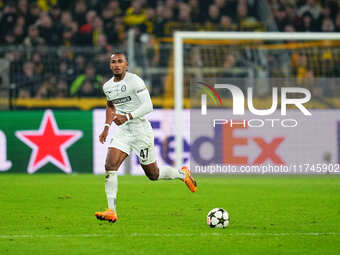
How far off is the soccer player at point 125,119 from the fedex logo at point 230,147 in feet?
16.1

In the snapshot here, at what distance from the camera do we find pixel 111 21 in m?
19.4

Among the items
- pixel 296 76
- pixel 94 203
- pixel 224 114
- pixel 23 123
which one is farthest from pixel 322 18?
pixel 94 203

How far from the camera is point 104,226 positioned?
9086 millimetres

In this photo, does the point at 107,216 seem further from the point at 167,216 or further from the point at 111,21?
the point at 111,21

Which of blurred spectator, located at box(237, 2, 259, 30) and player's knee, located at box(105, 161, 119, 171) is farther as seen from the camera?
blurred spectator, located at box(237, 2, 259, 30)

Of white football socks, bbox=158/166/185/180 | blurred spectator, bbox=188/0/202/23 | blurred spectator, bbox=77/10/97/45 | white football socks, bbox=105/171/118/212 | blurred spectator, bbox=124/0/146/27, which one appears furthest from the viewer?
blurred spectator, bbox=188/0/202/23

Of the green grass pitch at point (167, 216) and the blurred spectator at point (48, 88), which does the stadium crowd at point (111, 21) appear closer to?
the blurred spectator at point (48, 88)

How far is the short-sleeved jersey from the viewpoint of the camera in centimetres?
964

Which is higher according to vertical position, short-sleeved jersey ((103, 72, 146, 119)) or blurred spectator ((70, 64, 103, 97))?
short-sleeved jersey ((103, 72, 146, 119))

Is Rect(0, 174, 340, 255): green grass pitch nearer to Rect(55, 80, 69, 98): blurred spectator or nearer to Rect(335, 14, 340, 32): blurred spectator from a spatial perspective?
Rect(55, 80, 69, 98): blurred spectator

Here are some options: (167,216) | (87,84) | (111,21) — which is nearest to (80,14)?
(111,21)

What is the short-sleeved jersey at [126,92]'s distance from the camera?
9.64 meters

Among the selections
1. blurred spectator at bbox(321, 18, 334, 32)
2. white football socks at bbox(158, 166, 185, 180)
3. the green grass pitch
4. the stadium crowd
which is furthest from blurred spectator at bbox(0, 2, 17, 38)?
white football socks at bbox(158, 166, 185, 180)

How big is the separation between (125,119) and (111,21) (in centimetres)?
1042
